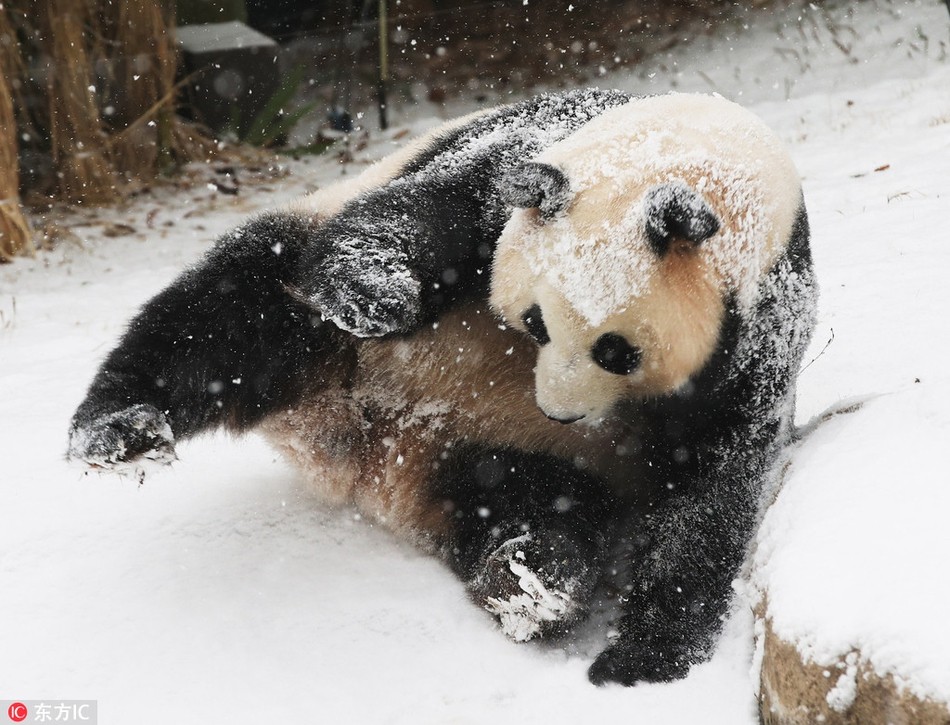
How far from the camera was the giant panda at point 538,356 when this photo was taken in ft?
7.57

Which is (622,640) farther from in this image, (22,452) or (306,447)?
(22,452)

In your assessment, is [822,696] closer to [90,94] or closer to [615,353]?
[615,353]

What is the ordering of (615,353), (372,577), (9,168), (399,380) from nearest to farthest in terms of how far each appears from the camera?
(615,353)
(372,577)
(399,380)
(9,168)

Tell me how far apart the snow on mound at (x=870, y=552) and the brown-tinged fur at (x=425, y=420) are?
61cm

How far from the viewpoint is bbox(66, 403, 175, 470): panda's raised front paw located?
98.5 inches

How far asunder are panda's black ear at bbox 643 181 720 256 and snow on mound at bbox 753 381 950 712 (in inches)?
24.8

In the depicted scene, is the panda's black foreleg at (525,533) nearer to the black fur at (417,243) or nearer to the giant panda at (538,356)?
the giant panda at (538,356)

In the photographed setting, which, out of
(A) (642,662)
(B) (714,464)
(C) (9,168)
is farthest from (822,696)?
(C) (9,168)

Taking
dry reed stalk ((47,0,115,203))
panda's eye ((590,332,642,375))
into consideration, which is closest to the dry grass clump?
dry reed stalk ((47,0,115,203))

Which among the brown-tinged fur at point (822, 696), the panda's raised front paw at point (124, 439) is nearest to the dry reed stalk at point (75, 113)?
the panda's raised front paw at point (124, 439)

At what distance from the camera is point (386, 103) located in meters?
10.3

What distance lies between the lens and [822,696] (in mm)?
1821

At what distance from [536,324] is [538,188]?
31 cm

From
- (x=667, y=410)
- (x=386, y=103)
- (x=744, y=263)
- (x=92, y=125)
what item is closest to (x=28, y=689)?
(x=667, y=410)
